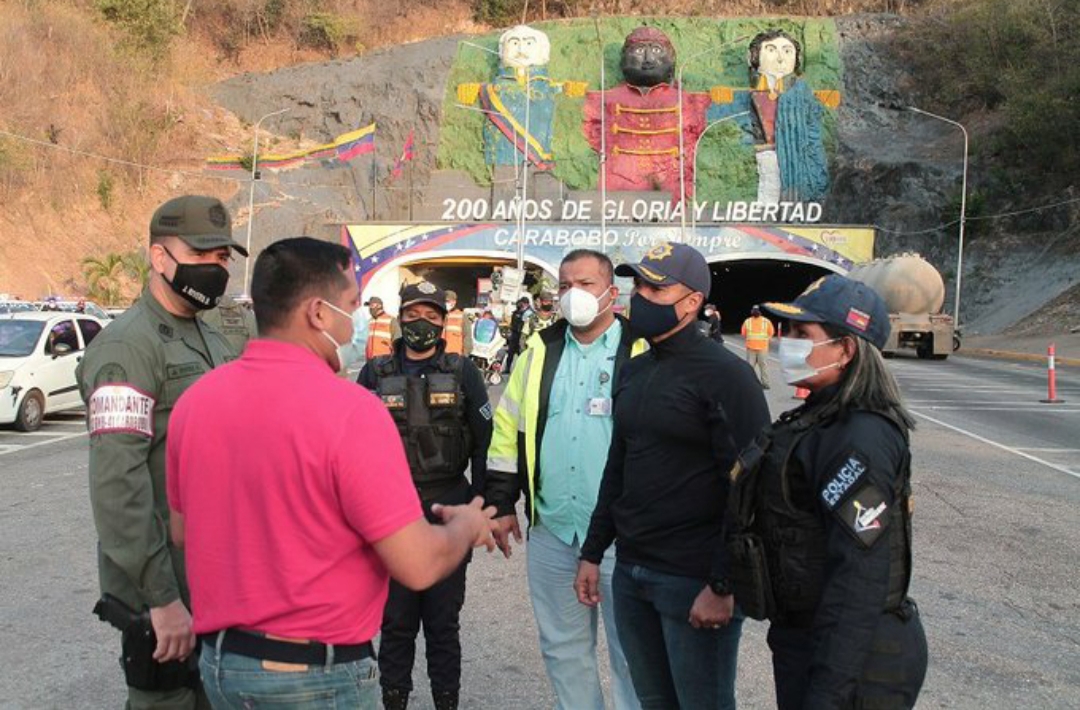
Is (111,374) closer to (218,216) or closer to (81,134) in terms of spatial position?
Answer: (218,216)

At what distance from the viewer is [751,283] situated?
57500 mm

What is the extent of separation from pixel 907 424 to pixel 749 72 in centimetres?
5711

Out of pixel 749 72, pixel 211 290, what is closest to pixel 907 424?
pixel 211 290

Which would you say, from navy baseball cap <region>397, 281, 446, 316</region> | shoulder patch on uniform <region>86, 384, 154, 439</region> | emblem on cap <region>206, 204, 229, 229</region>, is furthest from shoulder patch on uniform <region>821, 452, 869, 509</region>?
navy baseball cap <region>397, 281, 446, 316</region>

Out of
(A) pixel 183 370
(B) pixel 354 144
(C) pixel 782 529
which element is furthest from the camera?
(B) pixel 354 144

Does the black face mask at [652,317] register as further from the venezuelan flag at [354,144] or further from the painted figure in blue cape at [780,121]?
the venezuelan flag at [354,144]

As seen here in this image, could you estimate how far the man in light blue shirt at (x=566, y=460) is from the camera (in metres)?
3.95

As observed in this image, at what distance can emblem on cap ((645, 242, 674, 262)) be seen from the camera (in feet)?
11.5

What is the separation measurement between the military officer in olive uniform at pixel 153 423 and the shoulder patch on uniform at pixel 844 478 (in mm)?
1856

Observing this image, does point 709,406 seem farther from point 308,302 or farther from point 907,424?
point 308,302

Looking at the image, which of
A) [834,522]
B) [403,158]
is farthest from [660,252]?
[403,158]

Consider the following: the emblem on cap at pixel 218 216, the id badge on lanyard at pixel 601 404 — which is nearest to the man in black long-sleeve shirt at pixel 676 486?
the id badge on lanyard at pixel 601 404

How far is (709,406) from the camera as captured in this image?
3291 millimetres

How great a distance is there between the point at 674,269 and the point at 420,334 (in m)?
1.66
